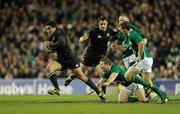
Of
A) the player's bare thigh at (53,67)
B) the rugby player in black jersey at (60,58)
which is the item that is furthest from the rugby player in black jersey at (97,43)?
the player's bare thigh at (53,67)

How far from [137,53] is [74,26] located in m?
13.2

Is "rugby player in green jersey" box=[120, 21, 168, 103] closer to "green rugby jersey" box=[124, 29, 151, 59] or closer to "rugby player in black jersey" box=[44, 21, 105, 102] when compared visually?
"green rugby jersey" box=[124, 29, 151, 59]

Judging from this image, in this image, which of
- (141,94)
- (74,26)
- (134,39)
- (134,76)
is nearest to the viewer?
(134,39)

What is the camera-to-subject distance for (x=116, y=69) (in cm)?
1728

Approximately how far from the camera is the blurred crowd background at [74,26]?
1054 inches

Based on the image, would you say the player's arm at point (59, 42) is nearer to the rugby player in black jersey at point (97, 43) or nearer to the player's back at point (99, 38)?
the rugby player in black jersey at point (97, 43)

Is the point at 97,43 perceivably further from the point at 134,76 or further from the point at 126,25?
the point at 126,25

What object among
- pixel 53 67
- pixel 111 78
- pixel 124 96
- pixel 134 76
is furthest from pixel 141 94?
pixel 53 67

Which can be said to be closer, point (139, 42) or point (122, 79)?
point (139, 42)

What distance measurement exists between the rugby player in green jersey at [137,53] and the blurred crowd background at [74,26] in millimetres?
9394

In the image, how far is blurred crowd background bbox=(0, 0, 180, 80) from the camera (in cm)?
2676

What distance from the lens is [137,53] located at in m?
16.3

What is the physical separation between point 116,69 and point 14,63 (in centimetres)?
1135

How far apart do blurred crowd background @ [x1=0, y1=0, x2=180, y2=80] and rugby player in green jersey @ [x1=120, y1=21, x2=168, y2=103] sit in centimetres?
939
